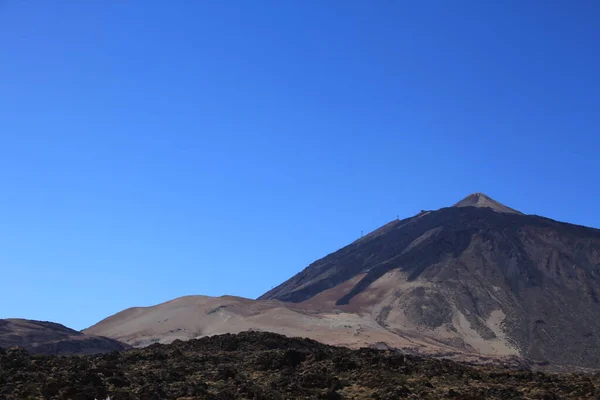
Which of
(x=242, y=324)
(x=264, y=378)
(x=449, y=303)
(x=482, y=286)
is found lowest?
(x=264, y=378)

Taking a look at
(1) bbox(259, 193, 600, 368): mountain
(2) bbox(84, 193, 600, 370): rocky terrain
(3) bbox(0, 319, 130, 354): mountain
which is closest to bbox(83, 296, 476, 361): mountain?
(2) bbox(84, 193, 600, 370): rocky terrain

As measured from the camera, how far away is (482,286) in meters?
145

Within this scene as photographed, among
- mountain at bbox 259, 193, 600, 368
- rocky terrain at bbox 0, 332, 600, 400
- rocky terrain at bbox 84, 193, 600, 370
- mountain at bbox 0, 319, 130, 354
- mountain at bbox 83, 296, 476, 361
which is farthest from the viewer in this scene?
mountain at bbox 259, 193, 600, 368

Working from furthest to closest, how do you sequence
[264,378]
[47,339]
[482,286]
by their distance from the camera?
[482,286], [47,339], [264,378]

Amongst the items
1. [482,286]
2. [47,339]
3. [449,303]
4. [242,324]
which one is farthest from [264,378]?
[482,286]

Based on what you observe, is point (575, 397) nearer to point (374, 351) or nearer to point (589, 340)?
point (374, 351)

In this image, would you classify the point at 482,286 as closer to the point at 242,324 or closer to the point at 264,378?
the point at 242,324

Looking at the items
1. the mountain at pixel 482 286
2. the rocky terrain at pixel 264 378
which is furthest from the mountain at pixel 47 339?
the rocky terrain at pixel 264 378

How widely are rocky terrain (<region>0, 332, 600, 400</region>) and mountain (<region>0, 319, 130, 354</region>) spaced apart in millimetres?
56985

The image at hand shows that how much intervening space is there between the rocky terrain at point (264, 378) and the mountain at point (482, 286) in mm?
86368

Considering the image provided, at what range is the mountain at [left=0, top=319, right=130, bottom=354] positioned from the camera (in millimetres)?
87312

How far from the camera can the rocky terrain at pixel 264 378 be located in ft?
81.7

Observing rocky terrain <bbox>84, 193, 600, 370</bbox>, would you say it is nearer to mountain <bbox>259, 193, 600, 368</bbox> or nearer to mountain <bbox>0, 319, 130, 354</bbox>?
mountain <bbox>259, 193, 600, 368</bbox>

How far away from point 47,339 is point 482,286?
8282cm
